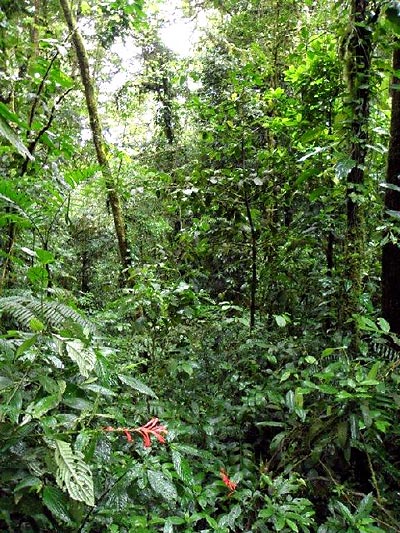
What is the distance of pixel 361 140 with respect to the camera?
7.80 ft

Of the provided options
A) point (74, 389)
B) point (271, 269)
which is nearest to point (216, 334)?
point (271, 269)

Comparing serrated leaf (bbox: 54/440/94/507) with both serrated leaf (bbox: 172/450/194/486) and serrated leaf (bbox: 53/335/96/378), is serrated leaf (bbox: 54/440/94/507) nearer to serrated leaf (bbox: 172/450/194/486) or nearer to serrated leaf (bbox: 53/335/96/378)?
serrated leaf (bbox: 53/335/96/378)

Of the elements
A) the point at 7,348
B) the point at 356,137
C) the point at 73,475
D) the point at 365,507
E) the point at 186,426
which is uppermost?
the point at 356,137

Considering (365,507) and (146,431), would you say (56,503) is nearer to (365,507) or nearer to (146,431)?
(146,431)

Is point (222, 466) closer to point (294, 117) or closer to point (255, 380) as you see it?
point (255, 380)

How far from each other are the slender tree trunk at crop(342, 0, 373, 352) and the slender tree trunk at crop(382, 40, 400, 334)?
0.63ft

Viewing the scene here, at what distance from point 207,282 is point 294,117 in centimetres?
181

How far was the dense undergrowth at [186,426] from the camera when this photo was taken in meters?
1.26

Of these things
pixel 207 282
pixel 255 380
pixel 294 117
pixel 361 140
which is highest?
pixel 294 117

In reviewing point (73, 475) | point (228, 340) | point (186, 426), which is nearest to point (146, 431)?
point (73, 475)

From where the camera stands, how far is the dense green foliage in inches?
54.4

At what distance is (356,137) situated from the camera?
237 centimetres

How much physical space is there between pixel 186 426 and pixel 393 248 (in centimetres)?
161

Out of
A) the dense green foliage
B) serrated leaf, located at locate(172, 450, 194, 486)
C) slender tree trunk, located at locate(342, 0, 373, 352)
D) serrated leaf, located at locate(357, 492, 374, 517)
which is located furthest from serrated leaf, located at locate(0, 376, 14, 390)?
slender tree trunk, located at locate(342, 0, 373, 352)
